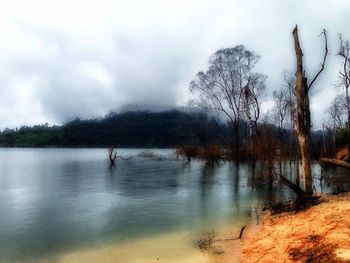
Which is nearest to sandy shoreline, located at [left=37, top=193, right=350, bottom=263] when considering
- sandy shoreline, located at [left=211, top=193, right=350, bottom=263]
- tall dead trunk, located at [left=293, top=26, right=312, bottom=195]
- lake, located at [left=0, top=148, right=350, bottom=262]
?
sandy shoreline, located at [left=211, top=193, right=350, bottom=263]

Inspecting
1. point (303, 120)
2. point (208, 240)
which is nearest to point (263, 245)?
point (208, 240)

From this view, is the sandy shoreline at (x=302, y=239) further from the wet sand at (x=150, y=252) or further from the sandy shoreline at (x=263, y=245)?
the wet sand at (x=150, y=252)

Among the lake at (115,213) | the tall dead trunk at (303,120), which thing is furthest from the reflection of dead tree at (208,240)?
the tall dead trunk at (303,120)

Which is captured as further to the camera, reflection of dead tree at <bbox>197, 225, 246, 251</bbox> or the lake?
the lake

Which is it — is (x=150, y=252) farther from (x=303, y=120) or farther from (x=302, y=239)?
(x=303, y=120)

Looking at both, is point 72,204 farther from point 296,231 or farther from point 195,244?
point 296,231

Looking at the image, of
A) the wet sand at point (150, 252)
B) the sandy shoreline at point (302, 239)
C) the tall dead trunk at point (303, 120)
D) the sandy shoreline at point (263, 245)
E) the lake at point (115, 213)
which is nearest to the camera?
the sandy shoreline at point (302, 239)

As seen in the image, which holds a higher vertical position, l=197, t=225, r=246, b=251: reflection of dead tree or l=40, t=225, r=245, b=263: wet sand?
l=197, t=225, r=246, b=251: reflection of dead tree

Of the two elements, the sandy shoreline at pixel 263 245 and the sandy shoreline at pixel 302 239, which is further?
the sandy shoreline at pixel 263 245

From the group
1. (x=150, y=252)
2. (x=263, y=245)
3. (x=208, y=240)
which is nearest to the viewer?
(x=263, y=245)

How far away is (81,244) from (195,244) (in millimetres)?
3636

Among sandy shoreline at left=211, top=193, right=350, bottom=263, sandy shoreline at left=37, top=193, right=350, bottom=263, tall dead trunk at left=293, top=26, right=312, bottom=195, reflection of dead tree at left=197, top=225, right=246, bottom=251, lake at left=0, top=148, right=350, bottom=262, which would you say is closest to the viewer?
sandy shoreline at left=211, top=193, right=350, bottom=263

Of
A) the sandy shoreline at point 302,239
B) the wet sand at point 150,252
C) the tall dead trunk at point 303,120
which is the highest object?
the tall dead trunk at point 303,120

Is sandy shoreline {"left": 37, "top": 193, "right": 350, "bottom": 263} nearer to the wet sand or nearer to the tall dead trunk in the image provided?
the wet sand
